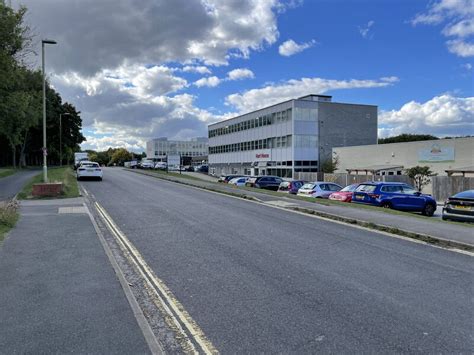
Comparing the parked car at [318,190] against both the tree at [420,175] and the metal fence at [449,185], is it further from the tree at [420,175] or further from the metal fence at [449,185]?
the tree at [420,175]

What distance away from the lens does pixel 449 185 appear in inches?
1344

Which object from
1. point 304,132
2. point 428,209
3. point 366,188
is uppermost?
point 304,132

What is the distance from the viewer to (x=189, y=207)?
16141mm

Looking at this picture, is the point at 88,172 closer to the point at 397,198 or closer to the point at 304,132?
the point at 397,198

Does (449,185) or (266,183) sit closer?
(449,185)

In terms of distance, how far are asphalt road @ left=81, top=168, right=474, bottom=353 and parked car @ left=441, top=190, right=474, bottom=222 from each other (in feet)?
20.3

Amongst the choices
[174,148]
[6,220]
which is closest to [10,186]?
[6,220]

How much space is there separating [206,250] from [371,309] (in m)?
4.15

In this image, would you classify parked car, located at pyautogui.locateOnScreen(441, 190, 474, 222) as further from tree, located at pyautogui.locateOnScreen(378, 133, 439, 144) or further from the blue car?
tree, located at pyautogui.locateOnScreen(378, 133, 439, 144)

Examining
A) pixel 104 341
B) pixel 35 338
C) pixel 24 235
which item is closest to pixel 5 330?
pixel 35 338

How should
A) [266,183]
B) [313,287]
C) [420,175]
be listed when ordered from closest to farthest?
1. [313,287]
2. [266,183]
3. [420,175]

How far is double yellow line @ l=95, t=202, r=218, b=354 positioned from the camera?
4.30 metres

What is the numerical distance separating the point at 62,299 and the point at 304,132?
5494cm

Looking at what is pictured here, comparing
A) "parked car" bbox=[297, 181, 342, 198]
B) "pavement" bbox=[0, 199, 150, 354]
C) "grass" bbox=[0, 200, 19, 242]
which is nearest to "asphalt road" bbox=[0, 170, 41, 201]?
"grass" bbox=[0, 200, 19, 242]
